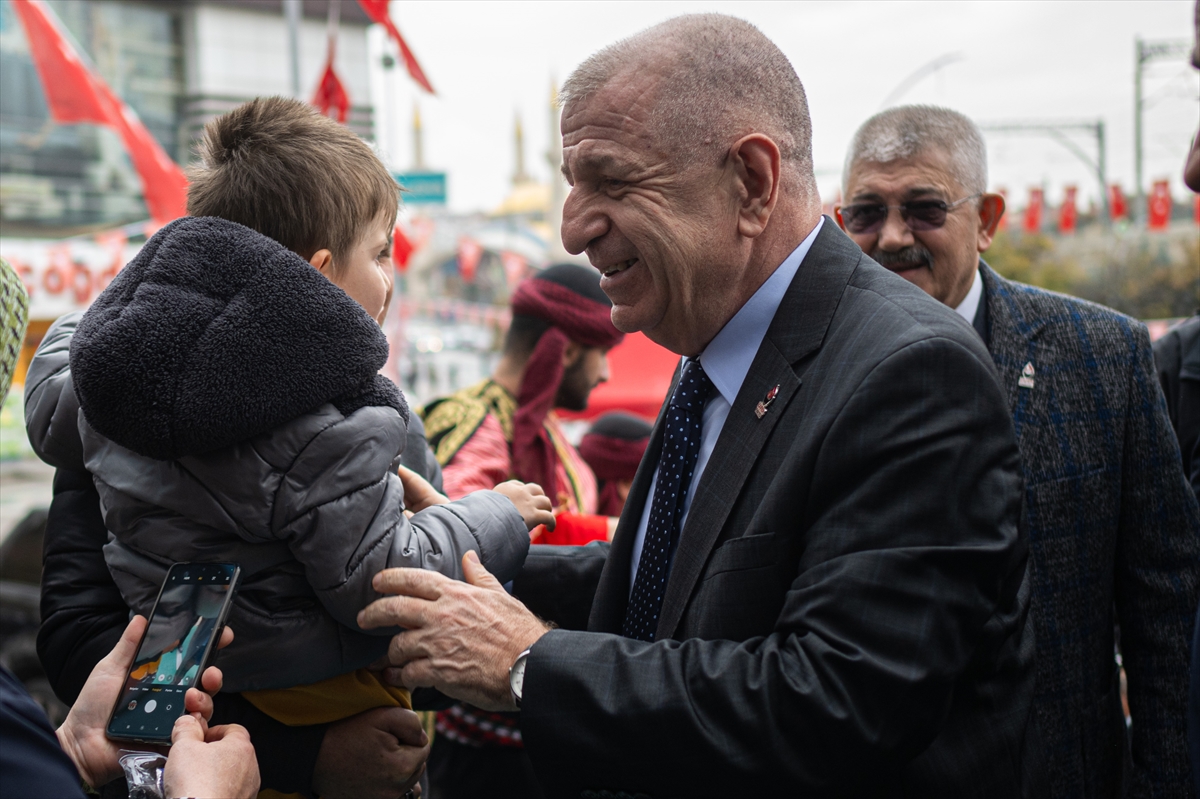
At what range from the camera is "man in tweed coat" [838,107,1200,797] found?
2.36 m

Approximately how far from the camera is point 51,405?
74.1 inches

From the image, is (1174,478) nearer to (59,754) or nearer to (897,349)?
(897,349)

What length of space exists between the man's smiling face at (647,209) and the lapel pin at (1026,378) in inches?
44.6

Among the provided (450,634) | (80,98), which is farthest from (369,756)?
(80,98)

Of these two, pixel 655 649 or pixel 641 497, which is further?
pixel 641 497

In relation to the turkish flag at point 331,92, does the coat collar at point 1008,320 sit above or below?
below

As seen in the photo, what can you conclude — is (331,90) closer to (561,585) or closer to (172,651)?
(561,585)

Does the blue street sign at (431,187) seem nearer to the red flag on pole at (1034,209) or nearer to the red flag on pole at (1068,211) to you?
the red flag on pole at (1034,209)

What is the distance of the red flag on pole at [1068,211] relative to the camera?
26.8 m

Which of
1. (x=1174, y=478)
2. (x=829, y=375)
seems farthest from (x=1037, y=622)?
(x=829, y=375)

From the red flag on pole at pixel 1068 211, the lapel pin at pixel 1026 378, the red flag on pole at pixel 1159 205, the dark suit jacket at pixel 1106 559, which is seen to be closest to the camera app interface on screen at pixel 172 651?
the dark suit jacket at pixel 1106 559

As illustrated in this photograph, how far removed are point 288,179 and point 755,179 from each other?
34.3 inches

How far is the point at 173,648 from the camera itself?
4.97 feet

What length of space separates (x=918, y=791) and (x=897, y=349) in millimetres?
704
